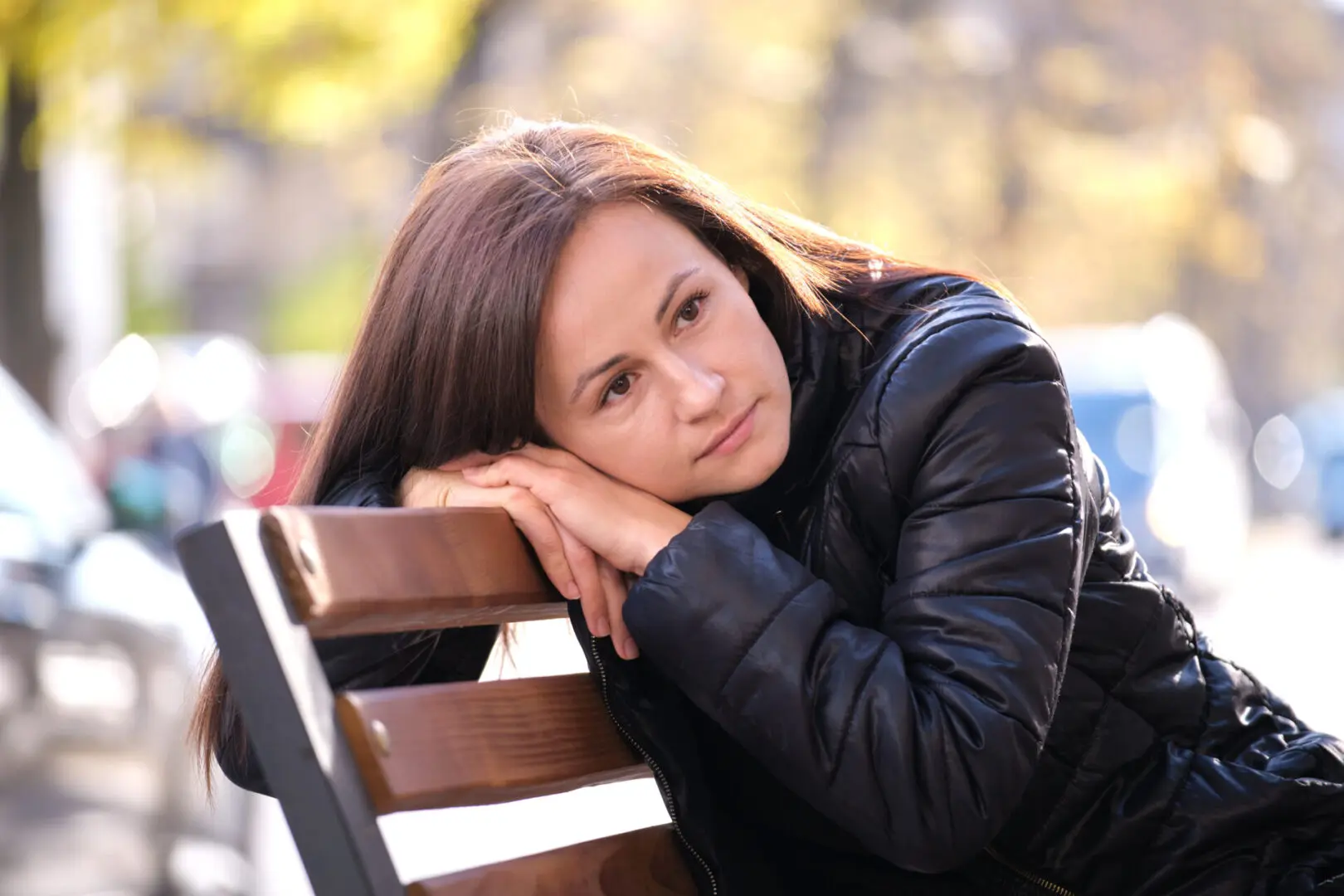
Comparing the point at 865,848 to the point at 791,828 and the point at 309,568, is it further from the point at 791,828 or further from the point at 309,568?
the point at 309,568

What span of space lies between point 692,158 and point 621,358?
17215 mm

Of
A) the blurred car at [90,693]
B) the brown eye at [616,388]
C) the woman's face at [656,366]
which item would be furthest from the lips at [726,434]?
the blurred car at [90,693]

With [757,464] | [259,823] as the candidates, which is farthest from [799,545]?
[259,823]

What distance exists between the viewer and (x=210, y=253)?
47781 millimetres

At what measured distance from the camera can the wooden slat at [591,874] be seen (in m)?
1.86

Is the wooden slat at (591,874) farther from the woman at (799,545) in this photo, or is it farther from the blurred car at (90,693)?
the blurred car at (90,693)

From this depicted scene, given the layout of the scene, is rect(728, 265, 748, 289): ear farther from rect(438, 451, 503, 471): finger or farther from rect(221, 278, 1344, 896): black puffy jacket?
rect(438, 451, 503, 471): finger

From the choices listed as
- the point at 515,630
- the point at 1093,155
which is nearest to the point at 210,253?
the point at 1093,155

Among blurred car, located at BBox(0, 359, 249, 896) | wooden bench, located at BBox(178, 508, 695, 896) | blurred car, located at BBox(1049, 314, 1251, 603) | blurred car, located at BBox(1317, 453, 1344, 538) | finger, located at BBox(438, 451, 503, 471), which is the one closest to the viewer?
wooden bench, located at BBox(178, 508, 695, 896)

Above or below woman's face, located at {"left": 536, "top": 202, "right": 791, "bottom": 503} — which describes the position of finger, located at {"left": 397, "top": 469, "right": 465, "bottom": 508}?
below

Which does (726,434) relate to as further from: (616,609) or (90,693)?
(90,693)

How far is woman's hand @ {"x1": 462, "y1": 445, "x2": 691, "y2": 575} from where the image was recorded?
213 cm

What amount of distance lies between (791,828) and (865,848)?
3.9 inches

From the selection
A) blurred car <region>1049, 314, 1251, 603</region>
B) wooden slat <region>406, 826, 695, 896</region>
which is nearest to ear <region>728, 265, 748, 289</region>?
wooden slat <region>406, 826, 695, 896</region>
